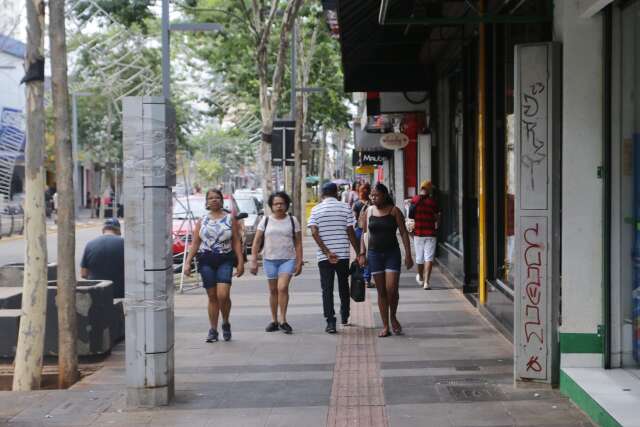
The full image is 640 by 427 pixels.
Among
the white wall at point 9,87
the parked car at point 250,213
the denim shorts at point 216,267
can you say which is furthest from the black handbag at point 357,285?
the white wall at point 9,87

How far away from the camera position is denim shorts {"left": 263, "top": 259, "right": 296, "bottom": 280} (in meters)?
11.2

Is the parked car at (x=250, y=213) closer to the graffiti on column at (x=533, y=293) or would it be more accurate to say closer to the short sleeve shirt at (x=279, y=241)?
the short sleeve shirt at (x=279, y=241)

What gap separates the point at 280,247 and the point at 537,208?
4267 millimetres

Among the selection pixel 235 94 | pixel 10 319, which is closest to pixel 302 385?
pixel 10 319

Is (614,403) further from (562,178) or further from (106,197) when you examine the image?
(106,197)

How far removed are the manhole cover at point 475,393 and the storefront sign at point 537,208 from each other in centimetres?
33

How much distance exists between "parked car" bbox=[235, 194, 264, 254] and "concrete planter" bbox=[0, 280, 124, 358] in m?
14.0

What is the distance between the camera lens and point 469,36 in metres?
13.7

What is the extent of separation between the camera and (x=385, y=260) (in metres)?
10.8

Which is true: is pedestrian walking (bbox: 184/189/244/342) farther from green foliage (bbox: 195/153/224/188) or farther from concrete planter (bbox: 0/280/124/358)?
green foliage (bbox: 195/153/224/188)

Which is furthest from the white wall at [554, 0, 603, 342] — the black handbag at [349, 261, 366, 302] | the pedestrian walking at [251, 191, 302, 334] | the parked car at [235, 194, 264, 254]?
the parked car at [235, 194, 264, 254]

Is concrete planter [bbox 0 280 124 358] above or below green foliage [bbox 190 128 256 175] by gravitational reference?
below

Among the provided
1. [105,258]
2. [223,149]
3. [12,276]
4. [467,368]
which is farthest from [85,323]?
[223,149]

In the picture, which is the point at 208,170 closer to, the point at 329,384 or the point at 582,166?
the point at 329,384
